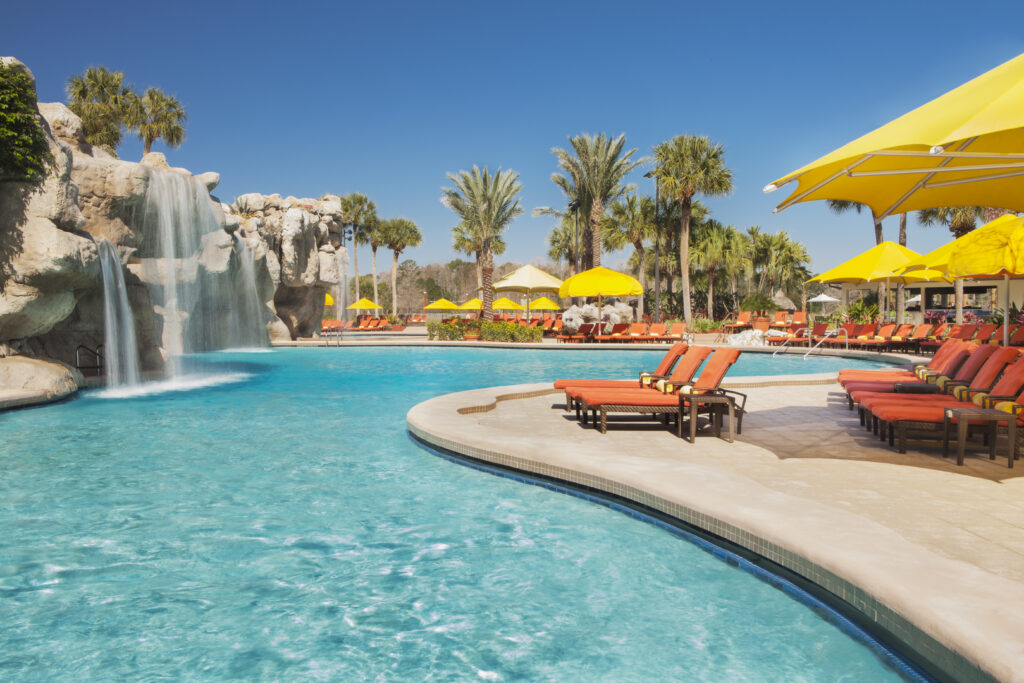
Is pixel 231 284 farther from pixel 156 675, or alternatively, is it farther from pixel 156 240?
pixel 156 675

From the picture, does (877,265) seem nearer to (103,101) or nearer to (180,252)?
(180,252)

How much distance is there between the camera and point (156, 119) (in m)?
39.2

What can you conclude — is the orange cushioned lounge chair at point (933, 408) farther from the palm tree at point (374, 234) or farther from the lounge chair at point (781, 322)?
the palm tree at point (374, 234)

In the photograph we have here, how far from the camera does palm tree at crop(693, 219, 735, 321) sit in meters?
48.8

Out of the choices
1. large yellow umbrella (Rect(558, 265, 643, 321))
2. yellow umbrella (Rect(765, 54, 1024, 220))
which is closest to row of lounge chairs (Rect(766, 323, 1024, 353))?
large yellow umbrella (Rect(558, 265, 643, 321))

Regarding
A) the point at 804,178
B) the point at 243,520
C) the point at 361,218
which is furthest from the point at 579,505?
the point at 361,218

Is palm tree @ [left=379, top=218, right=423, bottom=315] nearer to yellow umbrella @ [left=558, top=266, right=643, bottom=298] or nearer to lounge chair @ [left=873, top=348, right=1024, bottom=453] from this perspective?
yellow umbrella @ [left=558, top=266, right=643, bottom=298]

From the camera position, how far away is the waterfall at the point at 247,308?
27.0 meters

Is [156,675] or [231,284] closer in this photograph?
[156,675]

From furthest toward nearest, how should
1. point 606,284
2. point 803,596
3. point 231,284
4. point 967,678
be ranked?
point 231,284, point 606,284, point 803,596, point 967,678

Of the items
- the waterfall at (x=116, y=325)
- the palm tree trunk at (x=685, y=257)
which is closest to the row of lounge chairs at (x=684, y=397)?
the waterfall at (x=116, y=325)

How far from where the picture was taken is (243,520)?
18.0 ft

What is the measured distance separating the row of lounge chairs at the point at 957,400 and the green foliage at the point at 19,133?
46.3ft

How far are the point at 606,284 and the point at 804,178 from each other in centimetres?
1872
